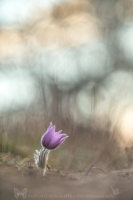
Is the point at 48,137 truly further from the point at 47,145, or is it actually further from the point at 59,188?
the point at 59,188

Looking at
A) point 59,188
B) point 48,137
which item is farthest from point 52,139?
point 59,188

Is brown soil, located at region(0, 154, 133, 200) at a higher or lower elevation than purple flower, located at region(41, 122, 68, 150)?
higher

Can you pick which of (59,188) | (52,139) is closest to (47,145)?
(52,139)

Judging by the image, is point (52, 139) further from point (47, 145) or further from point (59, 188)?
point (59, 188)

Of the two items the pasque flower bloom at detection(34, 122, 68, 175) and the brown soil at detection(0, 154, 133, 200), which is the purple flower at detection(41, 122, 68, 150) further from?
the brown soil at detection(0, 154, 133, 200)

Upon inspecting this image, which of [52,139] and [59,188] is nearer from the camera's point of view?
[59,188]

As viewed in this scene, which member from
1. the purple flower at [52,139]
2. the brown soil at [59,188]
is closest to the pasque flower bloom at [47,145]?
the purple flower at [52,139]

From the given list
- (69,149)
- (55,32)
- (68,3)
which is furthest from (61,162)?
(68,3)

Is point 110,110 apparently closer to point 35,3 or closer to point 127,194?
point 127,194

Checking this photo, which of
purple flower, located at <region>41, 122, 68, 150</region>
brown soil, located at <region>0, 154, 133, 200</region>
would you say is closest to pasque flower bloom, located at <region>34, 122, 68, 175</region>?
purple flower, located at <region>41, 122, 68, 150</region>
